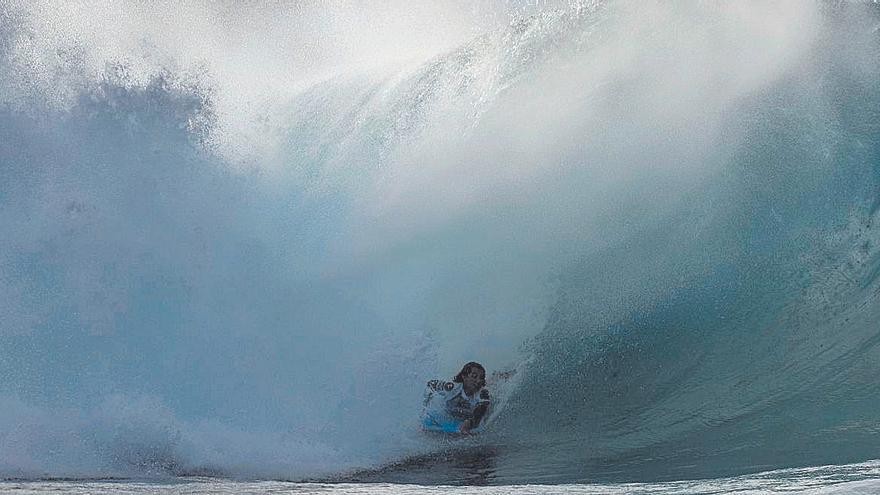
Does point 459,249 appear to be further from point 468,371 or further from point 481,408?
point 481,408

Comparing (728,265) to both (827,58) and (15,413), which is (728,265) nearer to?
(827,58)

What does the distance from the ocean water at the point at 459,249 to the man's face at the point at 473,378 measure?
0.42 meters

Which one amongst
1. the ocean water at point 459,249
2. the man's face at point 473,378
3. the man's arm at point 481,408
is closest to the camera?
the ocean water at point 459,249

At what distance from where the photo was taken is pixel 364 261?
11711 mm

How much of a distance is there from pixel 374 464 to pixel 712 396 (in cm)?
375

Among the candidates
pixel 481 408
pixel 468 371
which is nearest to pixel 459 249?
pixel 468 371

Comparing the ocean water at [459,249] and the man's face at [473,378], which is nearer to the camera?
the ocean water at [459,249]

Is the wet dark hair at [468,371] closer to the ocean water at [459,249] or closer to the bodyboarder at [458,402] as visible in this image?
the bodyboarder at [458,402]

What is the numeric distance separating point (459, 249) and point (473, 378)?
2.28m

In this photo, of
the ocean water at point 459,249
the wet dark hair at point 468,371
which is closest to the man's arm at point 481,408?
the wet dark hair at point 468,371

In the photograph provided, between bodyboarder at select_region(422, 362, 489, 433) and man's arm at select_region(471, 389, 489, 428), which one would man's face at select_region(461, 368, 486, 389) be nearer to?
bodyboarder at select_region(422, 362, 489, 433)

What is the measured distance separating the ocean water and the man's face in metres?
0.42

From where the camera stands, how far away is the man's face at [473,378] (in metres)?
9.94

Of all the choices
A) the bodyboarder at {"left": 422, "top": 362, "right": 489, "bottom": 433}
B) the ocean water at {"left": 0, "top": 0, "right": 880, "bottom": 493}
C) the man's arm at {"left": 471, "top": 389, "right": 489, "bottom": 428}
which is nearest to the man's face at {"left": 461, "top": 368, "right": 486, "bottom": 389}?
the bodyboarder at {"left": 422, "top": 362, "right": 489, "bottom": 433}
